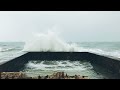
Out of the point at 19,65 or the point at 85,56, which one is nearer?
A: the point at 19,65
